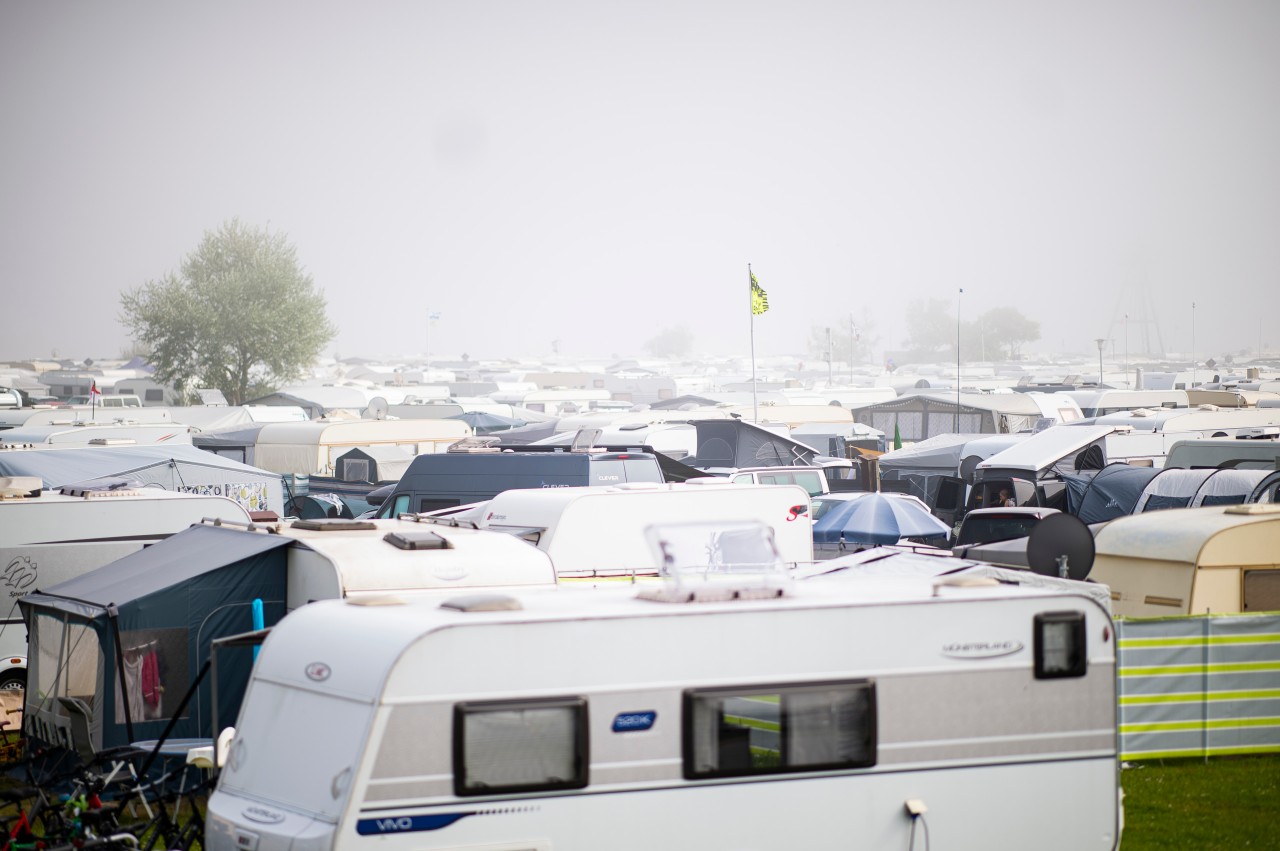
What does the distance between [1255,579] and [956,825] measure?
245 inches

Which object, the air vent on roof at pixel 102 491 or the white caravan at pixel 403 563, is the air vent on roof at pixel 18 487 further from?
the white caravan at pixel 403 563

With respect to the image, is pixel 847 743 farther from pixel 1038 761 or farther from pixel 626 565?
pixel 626 565

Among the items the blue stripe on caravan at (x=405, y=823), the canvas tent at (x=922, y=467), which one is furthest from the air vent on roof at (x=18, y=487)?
the canvas tent at (x=922, y=467)

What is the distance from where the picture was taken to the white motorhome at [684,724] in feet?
18.7

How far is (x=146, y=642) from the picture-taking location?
9.18 meters

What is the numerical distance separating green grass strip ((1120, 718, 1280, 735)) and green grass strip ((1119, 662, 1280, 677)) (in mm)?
408

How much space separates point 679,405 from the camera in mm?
49188

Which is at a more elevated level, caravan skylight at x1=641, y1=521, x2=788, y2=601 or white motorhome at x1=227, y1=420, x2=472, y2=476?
caravan skylight at x1=641, y1=521, x2=788, y2=601

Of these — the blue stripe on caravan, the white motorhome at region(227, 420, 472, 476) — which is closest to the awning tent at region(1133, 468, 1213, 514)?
the blue stripe on caravan

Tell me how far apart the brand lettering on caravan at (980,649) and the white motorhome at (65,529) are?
8631 millimetres

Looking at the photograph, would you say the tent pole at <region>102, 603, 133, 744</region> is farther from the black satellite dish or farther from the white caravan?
the black satellite dish

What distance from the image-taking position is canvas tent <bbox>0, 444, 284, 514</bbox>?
18781mm

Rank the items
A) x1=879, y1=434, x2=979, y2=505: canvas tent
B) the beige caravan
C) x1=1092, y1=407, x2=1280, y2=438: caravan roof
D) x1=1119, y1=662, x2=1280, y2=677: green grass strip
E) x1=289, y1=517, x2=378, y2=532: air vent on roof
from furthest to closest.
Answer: x1=879, y1=434, x2=979, y2=505: canvas tent, x1=1092, y1=407, x2=1280, y2=438: caravan roof, the beige caravan, x1=1119, y1=662, x2=1280, y2=677: green grass strip, x1=289, y1=517, x2=378, y2=532: air vent on roof

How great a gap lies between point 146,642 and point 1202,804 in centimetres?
773
